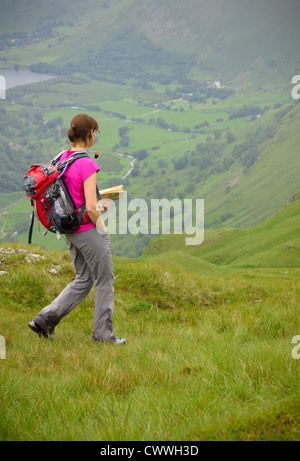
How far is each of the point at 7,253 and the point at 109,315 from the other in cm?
582

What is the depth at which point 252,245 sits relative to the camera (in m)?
63.7

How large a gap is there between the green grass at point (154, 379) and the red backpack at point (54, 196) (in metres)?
1.96

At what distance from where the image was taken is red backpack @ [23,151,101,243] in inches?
262

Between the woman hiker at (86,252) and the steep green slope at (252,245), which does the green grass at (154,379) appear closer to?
the woman hiker at (86,252)

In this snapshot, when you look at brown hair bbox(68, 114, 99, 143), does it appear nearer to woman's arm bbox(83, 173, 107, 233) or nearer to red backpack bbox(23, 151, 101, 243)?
red backpack bbox(23, 151, 101, 243)

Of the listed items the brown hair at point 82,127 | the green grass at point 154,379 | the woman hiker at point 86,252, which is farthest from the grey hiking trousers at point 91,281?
the brown hair at point 82,127

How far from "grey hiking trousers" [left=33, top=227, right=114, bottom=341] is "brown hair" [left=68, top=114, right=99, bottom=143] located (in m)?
1.50

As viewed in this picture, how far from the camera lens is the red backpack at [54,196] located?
665 centimetres

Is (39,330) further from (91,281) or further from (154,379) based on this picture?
(154,379)

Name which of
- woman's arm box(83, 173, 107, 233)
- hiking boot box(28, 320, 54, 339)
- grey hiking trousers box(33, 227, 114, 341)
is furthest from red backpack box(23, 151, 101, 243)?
hiking boot box(28, 320, 54, 339)

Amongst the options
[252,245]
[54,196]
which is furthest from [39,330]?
[252,245]

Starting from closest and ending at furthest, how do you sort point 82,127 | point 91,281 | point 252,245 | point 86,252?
point 82,127 < point 86,252 < point 91,281 < point 252,245

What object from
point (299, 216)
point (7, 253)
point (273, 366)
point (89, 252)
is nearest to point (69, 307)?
point (89, 252)

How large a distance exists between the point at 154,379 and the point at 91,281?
2721 millimetres
